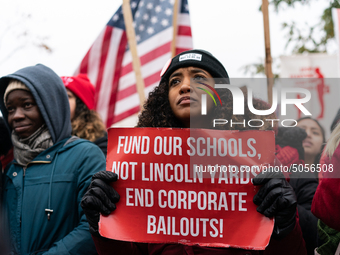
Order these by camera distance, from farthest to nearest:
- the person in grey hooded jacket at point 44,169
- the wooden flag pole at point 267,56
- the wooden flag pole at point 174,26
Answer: the wooden flag pole at point 174,26
the wooden flag pole at point 267,56
the person in grey hooded jacket at point 44,169

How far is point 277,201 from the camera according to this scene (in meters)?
1.49

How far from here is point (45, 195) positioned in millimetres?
2064

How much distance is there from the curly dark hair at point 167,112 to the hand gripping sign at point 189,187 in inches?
12.5

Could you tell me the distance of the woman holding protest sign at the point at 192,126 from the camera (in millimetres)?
1525

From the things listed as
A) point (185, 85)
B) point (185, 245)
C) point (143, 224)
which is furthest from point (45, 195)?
point (185, 85)

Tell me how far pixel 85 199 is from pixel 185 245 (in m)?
0.53

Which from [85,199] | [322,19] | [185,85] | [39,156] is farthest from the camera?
[322,19]

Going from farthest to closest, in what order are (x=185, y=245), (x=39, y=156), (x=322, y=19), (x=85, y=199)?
(x=322, y=19)
(x=39, y=156)
(x=185, y=245)
(x=85, y=199)

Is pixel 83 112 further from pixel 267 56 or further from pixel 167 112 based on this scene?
pixel 267 56

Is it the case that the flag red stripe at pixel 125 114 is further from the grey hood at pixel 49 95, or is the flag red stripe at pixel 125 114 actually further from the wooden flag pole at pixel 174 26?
the grey hood at pixel 49 95

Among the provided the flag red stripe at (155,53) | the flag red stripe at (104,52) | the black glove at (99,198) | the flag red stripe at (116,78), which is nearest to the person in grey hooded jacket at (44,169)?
the black glove at (99,198)

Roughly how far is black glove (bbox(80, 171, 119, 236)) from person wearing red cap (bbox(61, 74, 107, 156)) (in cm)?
168

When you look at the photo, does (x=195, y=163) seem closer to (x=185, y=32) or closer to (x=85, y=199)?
(x=85, y=199)

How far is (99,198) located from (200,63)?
942 mm
